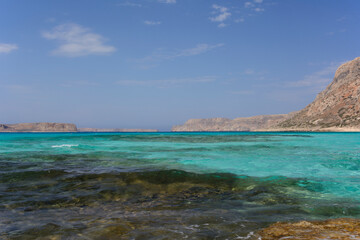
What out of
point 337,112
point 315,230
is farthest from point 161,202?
point 337,112

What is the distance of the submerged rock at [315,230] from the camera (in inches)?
217

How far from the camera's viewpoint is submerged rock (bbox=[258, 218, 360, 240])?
18.0 ft

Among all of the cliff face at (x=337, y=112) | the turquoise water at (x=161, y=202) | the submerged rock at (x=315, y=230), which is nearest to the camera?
the submerged rock at (x=315, y=230)

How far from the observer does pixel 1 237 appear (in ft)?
18.4

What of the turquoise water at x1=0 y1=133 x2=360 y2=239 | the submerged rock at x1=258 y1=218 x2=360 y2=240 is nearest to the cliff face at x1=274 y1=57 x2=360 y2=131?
the turquoise water at x1=0 y1=133 x2=360 y2=239

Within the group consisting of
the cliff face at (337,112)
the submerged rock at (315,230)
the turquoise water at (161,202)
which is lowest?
the turquoise water at (161,202)

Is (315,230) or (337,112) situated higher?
(337,112)

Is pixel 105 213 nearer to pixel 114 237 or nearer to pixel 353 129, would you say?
pixel 114 237

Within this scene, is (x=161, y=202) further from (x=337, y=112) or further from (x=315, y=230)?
(x=337, y=112)

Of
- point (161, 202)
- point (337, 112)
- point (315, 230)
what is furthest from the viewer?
point (337, 112)

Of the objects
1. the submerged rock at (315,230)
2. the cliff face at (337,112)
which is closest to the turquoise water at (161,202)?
the submerged rock at (315,230)

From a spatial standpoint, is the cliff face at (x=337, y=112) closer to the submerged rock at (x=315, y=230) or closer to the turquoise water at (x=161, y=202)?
the turquoise water at (x=161, y=202)

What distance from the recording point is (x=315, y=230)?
5930mm

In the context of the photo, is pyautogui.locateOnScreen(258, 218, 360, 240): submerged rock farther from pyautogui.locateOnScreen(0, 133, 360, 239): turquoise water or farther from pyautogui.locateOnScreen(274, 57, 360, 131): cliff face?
pyautogui.locateOnScreen(274, 57, 360, 131): cliff face
